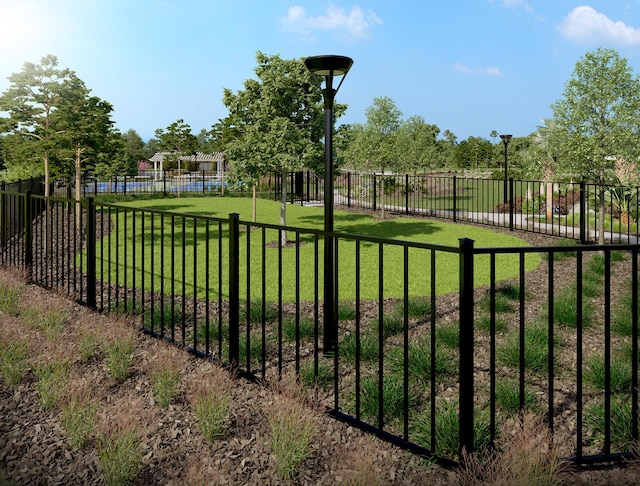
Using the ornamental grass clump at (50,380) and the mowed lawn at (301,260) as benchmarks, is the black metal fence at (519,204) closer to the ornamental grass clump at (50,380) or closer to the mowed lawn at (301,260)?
the mowed lawn at (301,260)

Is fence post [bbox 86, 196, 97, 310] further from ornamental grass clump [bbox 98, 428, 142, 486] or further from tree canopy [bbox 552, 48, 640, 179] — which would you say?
tree canopy [bbox 552, 48, 640, 179]

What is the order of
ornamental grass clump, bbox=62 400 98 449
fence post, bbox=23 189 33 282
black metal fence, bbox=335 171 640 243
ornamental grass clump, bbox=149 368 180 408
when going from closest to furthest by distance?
ornamental grass clump, bbox=62 400 98 449, ornamental grass clump, bbox=149 368 180 408, fence post, bbox=23 189 33 282, black metal fence, bbox=335 171 640 243

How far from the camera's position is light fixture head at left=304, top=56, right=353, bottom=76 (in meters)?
6.02

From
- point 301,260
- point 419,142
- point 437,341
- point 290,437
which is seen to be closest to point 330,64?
point 437,341

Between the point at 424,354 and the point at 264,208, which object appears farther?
the point at 264,208

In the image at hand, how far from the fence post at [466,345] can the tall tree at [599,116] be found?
11166 millimetres

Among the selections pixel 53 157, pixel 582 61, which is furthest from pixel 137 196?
pixel 582 61

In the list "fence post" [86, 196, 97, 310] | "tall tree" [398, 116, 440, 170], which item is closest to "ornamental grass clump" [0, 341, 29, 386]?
"fence post" [86, 196, 97, 310]

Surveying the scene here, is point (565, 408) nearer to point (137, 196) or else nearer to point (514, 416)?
point (514, 416)

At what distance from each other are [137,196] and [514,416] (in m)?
30.8

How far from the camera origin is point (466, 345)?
139 inches

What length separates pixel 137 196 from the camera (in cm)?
3250

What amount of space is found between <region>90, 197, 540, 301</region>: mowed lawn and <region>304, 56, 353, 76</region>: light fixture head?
6.28 feet

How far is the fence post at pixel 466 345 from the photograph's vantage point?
345cm
